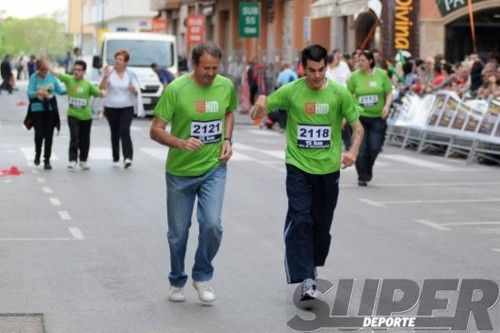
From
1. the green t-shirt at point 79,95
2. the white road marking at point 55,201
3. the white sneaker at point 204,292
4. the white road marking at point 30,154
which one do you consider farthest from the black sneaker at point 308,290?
the white road marking at point 30,154

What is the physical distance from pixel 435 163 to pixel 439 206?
24.3ft

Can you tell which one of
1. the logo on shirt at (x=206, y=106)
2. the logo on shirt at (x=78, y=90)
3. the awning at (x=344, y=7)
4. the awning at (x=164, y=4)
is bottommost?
the logo on shirt at (x=78, y=90)

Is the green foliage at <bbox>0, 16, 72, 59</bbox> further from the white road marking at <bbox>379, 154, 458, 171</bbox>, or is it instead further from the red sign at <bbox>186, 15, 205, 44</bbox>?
the white road marking at <bbox>379, 154, 458, 171</bbox>

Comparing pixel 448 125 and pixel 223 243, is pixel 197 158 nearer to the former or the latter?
pixel 223 243

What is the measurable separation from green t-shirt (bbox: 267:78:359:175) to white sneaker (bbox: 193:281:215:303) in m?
1.08

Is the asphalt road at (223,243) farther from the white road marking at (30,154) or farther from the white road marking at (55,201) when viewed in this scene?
the white road marking at (30,154)

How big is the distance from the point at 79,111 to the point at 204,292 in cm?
1217

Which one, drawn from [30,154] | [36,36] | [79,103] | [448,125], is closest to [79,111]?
[79,103]

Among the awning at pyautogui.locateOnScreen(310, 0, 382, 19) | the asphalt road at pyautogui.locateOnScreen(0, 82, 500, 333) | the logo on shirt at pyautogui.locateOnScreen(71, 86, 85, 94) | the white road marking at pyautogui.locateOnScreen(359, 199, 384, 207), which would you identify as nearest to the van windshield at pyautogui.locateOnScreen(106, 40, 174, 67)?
the awning at pyautogui.locateOnScreen(310, 0, 382, 19)

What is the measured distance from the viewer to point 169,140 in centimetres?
970

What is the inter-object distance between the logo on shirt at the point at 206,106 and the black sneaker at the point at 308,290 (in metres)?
1.35

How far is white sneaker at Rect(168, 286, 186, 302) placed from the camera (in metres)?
9.91

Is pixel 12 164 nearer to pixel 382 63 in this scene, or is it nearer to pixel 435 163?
pixel 435 163

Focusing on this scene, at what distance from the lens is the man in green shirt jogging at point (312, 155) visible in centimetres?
989
